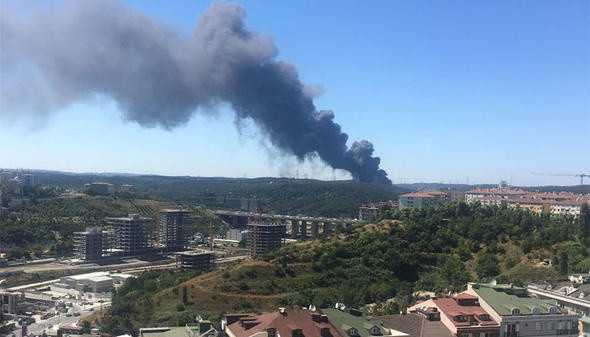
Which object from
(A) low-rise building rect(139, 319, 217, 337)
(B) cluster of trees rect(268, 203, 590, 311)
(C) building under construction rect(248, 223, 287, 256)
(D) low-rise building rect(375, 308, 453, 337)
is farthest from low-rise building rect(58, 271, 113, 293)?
(D) low-rise building rect(375, 308, 453, 337)

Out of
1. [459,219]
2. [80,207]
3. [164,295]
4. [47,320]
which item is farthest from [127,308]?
[80,207]

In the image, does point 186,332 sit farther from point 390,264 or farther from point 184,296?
point 390,264

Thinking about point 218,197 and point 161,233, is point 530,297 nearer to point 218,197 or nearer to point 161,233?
point 161,233

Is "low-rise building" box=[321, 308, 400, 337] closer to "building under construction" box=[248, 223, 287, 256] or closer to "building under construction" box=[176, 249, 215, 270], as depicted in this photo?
"building under construction" box=[176, 249, 215, 270]

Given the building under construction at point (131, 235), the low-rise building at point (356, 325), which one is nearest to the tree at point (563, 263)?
the low-rise building at point (356, 325)

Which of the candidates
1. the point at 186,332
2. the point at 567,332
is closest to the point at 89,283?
the point at 186,332

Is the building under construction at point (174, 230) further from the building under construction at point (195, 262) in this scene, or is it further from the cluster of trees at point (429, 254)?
the cluster of trees at point (429, 254)
